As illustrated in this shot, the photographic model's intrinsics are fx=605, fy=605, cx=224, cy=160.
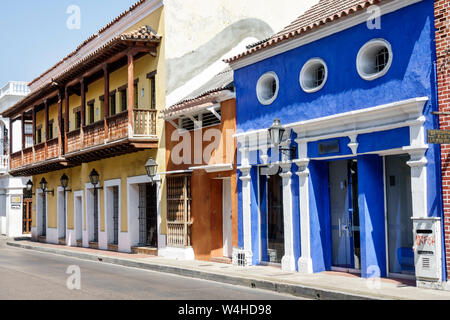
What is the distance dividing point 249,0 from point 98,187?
9385 mm

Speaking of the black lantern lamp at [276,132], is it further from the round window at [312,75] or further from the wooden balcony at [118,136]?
the wooden balcony at [118,136]

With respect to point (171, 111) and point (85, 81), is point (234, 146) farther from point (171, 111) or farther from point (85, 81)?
point (85, 81)

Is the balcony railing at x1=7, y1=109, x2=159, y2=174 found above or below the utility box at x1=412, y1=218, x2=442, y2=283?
above

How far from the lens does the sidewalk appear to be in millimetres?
9992

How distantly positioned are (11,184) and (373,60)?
101 feet

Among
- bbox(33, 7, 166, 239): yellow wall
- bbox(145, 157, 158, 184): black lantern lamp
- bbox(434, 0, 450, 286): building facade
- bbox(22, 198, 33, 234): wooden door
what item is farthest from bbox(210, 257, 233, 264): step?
bbox(22, 198, 33, 234): wooden door

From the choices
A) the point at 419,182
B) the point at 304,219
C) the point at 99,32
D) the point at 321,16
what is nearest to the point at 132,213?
the point at 99,32

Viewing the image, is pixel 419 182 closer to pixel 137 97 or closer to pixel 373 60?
pixel 373 60

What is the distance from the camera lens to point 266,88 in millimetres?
15227

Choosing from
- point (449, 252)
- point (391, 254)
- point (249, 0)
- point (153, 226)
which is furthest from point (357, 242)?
point (249, 0)

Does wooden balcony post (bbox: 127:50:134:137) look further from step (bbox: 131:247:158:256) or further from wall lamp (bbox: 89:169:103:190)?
wall lamp (bbox: 89:169:103:190)

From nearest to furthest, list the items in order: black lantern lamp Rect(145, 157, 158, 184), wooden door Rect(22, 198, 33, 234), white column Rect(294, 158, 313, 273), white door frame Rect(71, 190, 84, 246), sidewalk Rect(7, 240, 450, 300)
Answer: sidewalk Rect(7, 240, 450, 300), white column Rect(294, 158, 313, 273), black lantern lamp Rect(145, 157, 158, 184), white door frame Rect(71, 190, 84, 246), wooden door Rect(22, 198, 33, 234)

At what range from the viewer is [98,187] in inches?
947

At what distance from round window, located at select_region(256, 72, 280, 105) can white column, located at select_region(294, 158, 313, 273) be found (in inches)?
87.4
